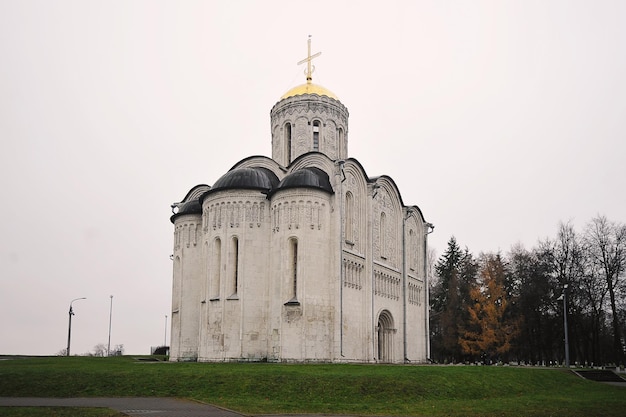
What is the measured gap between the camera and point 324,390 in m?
21.2

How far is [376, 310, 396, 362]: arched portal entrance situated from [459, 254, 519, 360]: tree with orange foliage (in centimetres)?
1300

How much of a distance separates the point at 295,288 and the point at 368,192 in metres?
8.30

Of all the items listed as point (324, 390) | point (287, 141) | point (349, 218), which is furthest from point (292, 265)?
point (324, 390)

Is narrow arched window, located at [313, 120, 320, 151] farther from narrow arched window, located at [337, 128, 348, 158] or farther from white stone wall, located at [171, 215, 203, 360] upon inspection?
white stone wall, located at [171, 215, 203, 360]

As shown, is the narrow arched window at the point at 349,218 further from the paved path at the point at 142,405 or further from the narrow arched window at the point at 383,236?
the paved path at the point at 142,405

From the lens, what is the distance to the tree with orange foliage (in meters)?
50.3

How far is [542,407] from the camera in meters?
19.5

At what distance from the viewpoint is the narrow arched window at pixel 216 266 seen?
35688 millimetres

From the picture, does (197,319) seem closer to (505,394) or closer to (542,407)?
(505,394)

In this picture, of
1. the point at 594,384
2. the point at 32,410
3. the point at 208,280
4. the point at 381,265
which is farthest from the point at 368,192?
the point at 32,410

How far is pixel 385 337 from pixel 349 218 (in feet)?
29.6

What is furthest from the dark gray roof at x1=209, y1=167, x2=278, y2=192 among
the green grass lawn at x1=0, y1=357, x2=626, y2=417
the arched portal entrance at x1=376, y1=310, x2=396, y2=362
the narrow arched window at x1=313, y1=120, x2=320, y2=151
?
the green grass lawn at x1=0, y1=357, x2=626, y2=417

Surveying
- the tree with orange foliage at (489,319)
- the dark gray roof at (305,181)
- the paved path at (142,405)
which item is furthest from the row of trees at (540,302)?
the paved path at (142,405)

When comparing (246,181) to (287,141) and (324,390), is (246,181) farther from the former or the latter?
(324,390)
